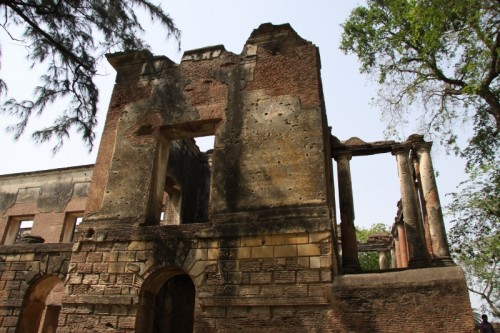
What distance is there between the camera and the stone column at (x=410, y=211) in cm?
885

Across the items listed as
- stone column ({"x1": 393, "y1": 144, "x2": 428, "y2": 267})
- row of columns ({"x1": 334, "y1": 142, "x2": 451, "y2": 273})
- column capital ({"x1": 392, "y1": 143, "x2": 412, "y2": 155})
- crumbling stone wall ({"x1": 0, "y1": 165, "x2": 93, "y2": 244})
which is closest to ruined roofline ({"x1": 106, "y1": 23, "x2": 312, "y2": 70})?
row of columns ({"x1": 334, "y1": 142, "x2": 451, "y2": 273})

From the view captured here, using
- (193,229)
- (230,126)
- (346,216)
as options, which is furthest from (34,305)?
(346,216)

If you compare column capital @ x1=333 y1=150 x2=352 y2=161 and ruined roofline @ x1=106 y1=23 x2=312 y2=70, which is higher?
ruined roofline @ x1=106 y1=23 x2=312 y2=70

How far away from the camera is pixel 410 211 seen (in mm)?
9531

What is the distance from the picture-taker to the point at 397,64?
1395 centimetres

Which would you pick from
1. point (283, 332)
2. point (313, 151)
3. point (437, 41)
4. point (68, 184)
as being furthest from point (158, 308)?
point (437, 41)

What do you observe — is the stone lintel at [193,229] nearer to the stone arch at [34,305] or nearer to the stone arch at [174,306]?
the stone arch at [174,306]

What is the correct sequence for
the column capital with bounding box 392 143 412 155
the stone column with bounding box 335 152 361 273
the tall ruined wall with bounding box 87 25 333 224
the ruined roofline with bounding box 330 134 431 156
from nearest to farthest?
the tall ruined wall with bounding box 87 25 333 224 → the stone column with bounding box 335 152 361 273 → the ruined roofline with bounding box 330 134 431 156 → the column capital with bounding box 392 143 412 155

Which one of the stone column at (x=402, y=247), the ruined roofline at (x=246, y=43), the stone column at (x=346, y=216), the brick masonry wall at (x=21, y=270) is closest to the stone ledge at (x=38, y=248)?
the brick masonry wall at (x=21, y=270)

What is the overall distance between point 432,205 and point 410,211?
51cm

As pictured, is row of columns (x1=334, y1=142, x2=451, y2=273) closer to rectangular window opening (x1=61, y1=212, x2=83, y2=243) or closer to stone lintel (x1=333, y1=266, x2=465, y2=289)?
stone lintel (x1=333, y1=266, x2=465, y2=289)

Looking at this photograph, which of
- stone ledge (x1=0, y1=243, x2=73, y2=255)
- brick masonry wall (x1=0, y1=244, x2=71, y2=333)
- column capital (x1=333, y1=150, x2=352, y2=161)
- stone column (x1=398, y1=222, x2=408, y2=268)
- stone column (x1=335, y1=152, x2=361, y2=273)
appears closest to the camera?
stone column (x1=335, y1=152, x2=361, y2=273)

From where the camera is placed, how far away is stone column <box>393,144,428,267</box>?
8.85 m

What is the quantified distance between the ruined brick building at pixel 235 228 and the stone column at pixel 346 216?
0.03 m
